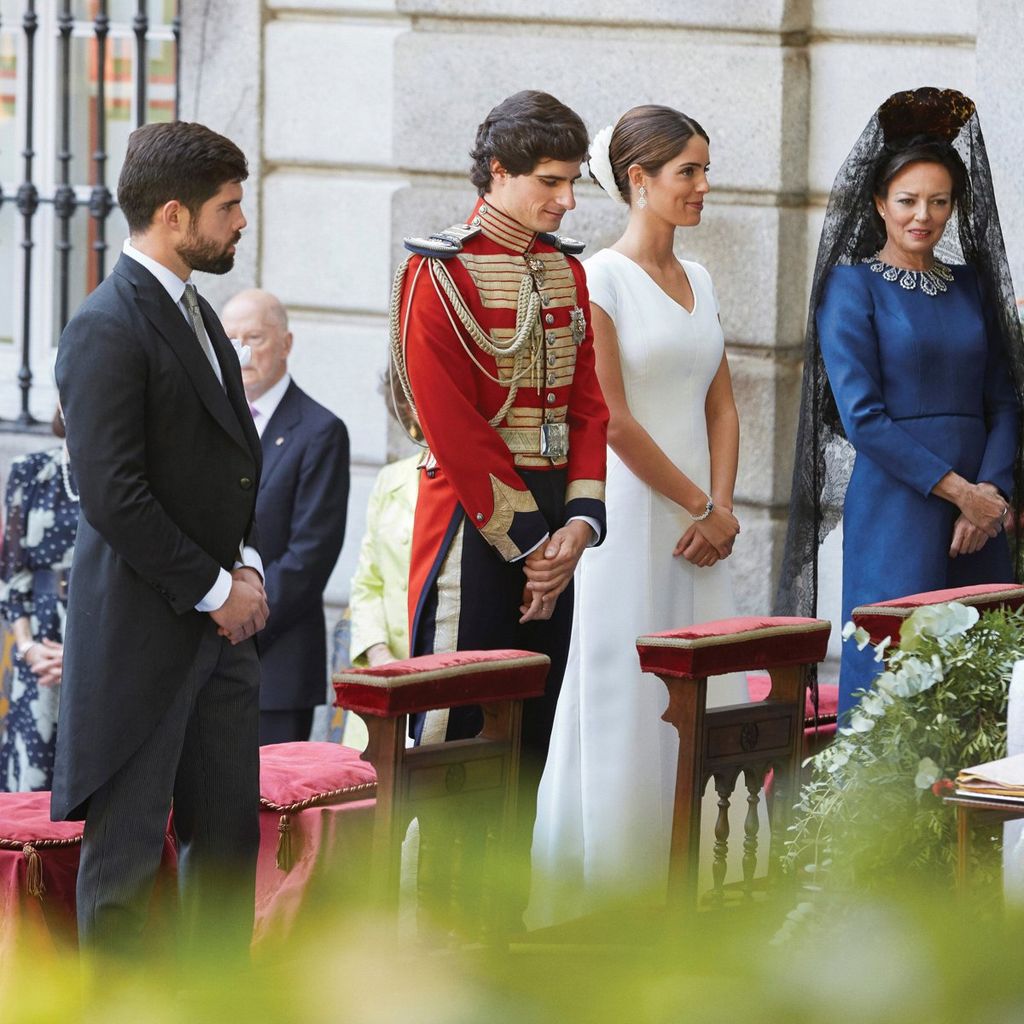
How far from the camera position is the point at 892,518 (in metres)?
4.18

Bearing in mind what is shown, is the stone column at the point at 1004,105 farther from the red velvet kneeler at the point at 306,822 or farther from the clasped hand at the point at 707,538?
the red velvet kneeler at the point at 306,822

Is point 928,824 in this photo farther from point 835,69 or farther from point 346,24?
point 346,24

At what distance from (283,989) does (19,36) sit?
666 cm

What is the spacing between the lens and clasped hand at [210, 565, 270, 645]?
2807mm

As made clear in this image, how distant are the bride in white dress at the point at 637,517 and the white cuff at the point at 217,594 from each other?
1.24 meters

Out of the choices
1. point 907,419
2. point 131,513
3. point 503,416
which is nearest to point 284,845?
point 503,416

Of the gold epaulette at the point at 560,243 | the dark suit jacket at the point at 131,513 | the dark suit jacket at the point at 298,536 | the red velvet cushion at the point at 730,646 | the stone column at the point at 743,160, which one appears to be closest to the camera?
the dark suit jacket at the point at 131,513

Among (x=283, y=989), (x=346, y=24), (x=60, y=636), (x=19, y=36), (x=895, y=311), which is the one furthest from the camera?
(x=19, y=36)

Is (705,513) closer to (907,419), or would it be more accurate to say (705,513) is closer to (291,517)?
(907,419)

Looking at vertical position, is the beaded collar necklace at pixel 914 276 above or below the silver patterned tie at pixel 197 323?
above

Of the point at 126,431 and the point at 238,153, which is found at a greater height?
the point at 238,153

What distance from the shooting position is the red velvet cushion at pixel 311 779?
11.7ft

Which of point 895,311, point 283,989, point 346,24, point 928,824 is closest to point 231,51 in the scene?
point 346,24

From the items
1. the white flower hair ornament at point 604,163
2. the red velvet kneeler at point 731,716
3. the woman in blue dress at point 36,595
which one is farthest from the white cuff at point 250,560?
the woman in blue dress at point 36,595
